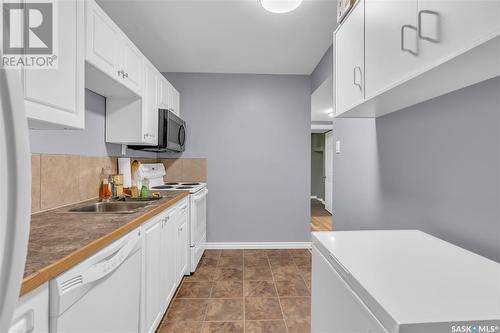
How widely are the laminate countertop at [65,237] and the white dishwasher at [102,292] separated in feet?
0.13

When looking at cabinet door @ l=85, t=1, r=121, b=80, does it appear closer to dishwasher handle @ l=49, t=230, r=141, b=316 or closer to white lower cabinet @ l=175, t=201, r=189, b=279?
dishwasher handle @ l=49, t=230, r=141, b=316

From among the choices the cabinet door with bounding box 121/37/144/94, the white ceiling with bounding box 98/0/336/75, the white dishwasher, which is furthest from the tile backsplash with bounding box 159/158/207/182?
the white dishwasher

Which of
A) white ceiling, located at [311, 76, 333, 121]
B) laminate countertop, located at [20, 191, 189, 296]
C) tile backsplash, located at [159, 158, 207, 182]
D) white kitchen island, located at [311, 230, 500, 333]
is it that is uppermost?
white ceiling, located at [311, 76, 333, 121]

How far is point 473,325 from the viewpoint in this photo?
0.53 metres

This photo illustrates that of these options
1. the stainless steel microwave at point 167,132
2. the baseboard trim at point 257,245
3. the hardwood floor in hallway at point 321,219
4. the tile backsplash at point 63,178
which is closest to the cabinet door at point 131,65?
the stainless steel microwave at point 167,132

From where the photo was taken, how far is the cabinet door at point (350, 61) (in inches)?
47.1

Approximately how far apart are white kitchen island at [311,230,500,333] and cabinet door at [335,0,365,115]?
0.70 metres

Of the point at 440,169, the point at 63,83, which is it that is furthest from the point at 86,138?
the point at 440,169

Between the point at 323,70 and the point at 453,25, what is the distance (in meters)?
2.44

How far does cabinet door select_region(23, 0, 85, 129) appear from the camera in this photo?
1.00 metres

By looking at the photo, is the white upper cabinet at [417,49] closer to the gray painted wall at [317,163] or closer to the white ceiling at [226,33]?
the white ceiling at [226,33]

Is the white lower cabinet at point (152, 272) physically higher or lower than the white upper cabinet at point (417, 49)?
lower

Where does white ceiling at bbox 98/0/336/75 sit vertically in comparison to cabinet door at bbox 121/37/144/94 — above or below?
above

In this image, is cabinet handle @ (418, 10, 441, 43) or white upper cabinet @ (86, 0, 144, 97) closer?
cabinet handle @ (418, 10, 441, 43)
